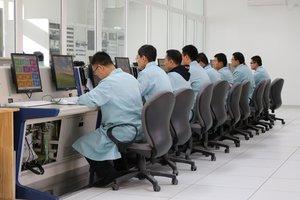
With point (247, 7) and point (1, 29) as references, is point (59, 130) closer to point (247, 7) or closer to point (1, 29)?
point (1, 29)

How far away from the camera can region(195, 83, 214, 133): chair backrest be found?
4941mm

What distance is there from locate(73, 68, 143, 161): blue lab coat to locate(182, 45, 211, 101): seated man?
174cm

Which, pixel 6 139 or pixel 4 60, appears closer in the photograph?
pixel 6 139

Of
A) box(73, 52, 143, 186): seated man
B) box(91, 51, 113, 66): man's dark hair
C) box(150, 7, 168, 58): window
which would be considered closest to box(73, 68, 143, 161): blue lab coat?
box(73, 52, 143, 186): seated man

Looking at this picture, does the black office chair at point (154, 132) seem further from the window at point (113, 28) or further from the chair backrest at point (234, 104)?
the window at point (113, 28)

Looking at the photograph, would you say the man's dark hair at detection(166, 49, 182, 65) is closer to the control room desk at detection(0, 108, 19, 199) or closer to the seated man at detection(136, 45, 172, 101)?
the seated man at detection(136, 45, 172, 101)

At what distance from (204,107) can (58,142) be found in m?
1.51

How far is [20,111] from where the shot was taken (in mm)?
3416

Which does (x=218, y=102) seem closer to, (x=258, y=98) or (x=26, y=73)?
(x=258, y=98)

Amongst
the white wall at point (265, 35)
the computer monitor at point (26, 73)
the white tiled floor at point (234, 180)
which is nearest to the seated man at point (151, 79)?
the white tiled floor at point (234, 180)

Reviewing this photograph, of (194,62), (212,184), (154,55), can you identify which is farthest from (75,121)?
(194,62)

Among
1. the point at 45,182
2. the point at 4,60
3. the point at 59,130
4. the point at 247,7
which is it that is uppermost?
the point at 247,7

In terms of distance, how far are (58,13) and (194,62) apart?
282cm

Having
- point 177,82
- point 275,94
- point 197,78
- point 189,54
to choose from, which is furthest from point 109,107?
point 275,94
